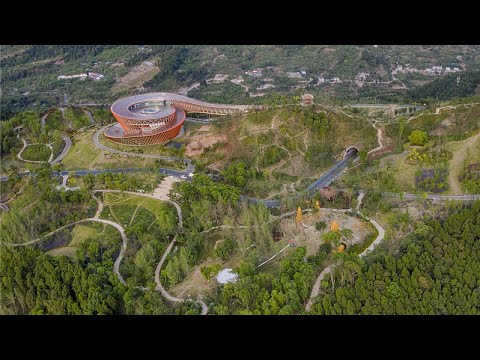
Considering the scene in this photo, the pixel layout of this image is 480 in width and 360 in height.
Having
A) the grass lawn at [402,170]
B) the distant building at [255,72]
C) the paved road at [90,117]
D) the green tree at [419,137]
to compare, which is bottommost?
the paved road at [90,117]

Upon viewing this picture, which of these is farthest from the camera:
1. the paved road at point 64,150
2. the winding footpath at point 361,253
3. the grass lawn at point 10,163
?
the paved road at point 64,150

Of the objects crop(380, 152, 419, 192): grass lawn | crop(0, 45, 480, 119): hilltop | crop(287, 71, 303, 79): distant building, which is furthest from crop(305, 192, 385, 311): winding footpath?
crop(287, 71, 303, 79): distant building

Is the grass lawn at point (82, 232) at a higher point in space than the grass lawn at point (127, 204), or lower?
lower

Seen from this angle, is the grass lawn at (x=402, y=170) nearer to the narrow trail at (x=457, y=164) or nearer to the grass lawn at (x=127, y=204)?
the narrow trail at (x=457, y=164)

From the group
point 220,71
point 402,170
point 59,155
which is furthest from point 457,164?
point 220,71

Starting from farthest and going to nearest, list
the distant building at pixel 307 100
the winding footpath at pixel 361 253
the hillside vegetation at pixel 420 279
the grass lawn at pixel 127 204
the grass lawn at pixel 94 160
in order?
the distant building at pixel 307 100 → the grass lawn at pixel 94 160 → the grass lawn at pixel 127 204 → the winding footpath at pixel 361 253 → the hillside vegetation at pixel 420 279

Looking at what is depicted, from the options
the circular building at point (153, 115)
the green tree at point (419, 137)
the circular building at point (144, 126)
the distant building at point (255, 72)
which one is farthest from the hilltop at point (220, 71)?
the green tree at point (419, 137)

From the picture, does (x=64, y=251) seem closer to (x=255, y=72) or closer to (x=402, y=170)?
(x=402, y=170)

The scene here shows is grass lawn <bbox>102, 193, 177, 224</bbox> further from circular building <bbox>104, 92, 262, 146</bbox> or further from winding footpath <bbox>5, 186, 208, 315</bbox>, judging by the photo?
circular building <bbox>104, 92, 262, 146</bbox>

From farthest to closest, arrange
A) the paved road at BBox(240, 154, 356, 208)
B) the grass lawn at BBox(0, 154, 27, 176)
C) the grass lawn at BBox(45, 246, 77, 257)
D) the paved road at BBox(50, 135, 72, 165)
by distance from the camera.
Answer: the paved road at BBox(50, 135, 72, 165) < the grass lawn at BBox(0, 154, 27, 176) < the paved road at BBox(240, 154, 356, 208) < the grass lawn at BBox(45, 246, 77, 257)
